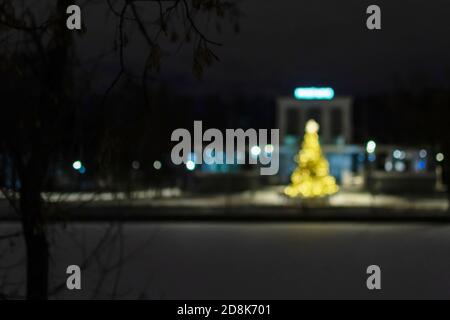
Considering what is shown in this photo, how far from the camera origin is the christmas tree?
31.6 m

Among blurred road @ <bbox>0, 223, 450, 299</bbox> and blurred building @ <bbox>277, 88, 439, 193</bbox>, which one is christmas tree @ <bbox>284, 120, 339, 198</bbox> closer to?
blurred road @ <bbox>0, 223, 450, 299</bbox>

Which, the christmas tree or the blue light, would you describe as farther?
the blue light

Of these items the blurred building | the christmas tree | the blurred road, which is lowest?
the blurred road

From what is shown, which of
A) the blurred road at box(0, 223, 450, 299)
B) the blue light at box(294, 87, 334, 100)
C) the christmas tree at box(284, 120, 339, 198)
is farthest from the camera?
the blue light at box(294, 87, 334, 100)

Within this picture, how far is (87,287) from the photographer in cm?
974

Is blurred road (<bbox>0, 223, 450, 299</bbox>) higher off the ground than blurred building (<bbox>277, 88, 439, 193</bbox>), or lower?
lower

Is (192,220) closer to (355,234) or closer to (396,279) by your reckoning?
(355,234)

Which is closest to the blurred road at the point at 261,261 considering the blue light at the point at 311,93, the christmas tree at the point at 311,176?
the christmas tree at the point at 311,176

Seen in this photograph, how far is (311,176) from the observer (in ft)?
106

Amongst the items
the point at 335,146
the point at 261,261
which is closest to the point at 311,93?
the point at 335,146

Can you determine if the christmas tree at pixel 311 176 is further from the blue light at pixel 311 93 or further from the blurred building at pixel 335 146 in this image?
the blue light at pixel 311 93

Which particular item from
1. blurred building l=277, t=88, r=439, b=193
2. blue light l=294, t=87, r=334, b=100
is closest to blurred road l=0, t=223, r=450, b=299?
blurred building l=277, t=88, r=439, b=193
